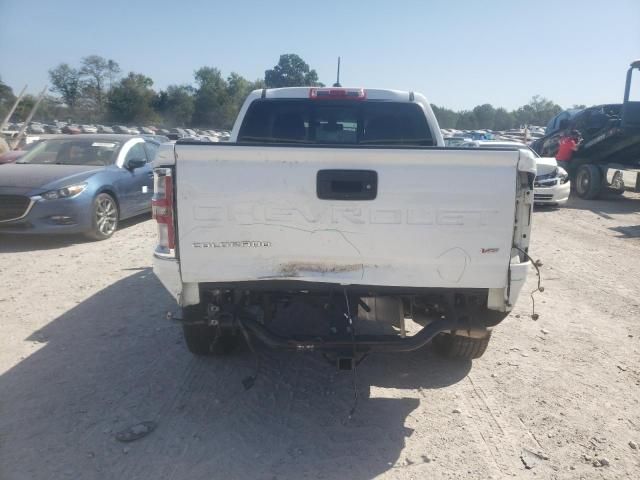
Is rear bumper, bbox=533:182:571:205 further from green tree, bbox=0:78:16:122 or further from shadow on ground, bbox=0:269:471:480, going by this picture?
green tree, bbox=0:78:16:122

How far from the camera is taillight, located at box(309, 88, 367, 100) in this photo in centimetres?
464

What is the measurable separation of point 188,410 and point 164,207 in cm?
138

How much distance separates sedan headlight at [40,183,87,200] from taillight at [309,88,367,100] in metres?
4.71

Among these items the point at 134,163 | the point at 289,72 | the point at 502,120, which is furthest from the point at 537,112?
the point at 134,163

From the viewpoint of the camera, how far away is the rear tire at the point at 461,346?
3.96 meters

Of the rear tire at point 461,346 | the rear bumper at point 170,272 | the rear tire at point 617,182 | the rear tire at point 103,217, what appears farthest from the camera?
the rear tire at point 617,182

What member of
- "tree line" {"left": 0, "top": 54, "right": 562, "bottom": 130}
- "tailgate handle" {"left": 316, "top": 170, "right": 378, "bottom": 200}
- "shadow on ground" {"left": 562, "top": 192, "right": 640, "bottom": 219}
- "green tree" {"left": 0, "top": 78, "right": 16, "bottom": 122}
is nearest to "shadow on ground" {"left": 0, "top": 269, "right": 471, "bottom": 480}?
"tailgate handle" {"left": 316, "top": 170, "right": 378, "bottom": 200}

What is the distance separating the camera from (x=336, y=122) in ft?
16.3

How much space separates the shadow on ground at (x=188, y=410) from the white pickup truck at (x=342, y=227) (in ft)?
1.85

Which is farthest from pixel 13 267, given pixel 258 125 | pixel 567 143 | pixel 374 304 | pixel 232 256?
pixel 567 143

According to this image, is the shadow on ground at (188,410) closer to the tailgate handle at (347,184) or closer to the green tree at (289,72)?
the tailgate handle at (347,184)

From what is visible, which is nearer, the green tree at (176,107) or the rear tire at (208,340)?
the rear tire at (208,340)

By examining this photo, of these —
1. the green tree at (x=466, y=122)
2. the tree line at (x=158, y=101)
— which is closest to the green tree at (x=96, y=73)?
the tree line at (x=158, y=101)

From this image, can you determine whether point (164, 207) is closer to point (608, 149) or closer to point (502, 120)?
point (608, 149)
